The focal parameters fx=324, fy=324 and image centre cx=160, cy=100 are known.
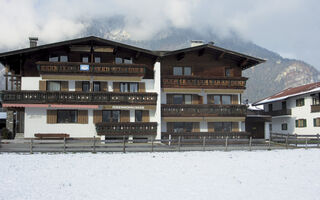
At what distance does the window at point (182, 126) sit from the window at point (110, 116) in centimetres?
573

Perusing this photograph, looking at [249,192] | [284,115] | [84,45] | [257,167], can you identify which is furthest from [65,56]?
[284,115]

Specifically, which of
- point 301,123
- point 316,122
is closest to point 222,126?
point 316,122

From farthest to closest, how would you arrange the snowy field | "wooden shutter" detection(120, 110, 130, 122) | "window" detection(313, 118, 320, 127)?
"window" detection(313, 118, 320, 127) < "wooden shutter" detection(120, 110, 130, 122) < the snowy field

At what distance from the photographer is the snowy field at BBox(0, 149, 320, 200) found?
34.8ft

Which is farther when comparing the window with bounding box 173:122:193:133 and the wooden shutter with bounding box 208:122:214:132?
the wooden shutter with bounding box 208:122:214:132

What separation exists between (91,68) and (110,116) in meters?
4.87

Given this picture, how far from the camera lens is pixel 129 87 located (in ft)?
103

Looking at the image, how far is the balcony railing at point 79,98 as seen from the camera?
92.1ft

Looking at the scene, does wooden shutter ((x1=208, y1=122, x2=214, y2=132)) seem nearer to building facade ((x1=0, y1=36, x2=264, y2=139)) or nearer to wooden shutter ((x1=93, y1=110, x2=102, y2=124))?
building facade ((x1=0, y1=36, x2=264, y2=139))

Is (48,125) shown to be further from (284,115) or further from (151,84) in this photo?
(284,115)

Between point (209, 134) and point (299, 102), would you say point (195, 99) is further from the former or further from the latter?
point (299, 102)

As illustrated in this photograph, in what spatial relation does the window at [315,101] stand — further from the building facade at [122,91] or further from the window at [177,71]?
the window at [177,71]

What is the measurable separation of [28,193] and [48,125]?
19486 millimetres

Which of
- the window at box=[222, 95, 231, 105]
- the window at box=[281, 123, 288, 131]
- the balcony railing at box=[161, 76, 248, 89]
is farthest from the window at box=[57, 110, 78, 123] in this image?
the window at box=[281, 123, 288, 131]
